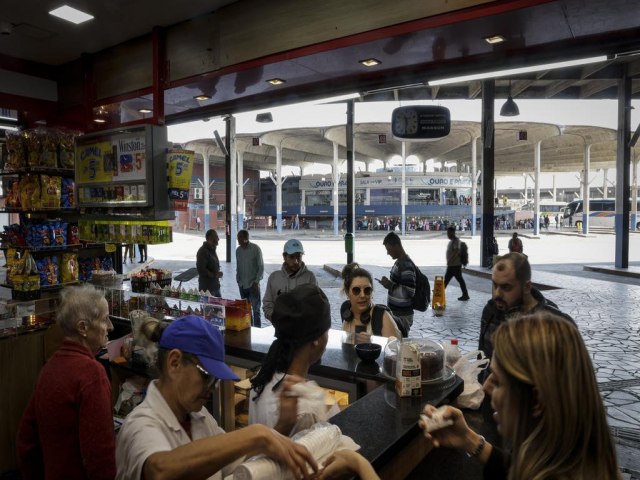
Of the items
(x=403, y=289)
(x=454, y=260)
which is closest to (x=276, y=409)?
(x=403, y=289)

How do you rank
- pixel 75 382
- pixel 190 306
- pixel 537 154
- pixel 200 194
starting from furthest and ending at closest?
pixel 200 194 < pixel 537 154 < pixel 190 306 < pixel 75 382

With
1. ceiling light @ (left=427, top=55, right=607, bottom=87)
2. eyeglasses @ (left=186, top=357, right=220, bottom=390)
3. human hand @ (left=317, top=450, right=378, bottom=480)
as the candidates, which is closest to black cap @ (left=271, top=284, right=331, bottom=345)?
eyeglasses @ (left=186, top=357, right=220, bottom=390)

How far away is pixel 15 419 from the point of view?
3.56 metres

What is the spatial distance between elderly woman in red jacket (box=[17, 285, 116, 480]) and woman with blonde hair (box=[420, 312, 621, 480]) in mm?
1674

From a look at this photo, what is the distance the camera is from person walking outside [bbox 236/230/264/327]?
7262 mm

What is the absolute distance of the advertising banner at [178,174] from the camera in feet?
12.7

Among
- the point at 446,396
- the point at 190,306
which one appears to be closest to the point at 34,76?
the point at 190,306

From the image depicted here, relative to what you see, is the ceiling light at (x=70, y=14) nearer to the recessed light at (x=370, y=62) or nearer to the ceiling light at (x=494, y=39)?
A: the recessed light at (x=370, y=62)

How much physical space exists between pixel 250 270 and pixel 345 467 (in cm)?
603

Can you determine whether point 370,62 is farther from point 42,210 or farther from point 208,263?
point 208,263

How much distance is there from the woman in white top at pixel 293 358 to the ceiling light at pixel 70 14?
315cm

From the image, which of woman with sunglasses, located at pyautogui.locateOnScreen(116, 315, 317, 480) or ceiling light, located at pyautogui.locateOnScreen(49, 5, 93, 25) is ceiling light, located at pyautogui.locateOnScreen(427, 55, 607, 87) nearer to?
ceiling light, located at pyautogui.locateOnScreen(49, 5, 93, 25)

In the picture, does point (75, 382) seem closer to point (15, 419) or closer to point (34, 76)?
point (15, 419)

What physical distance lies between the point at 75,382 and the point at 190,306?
180 cm
